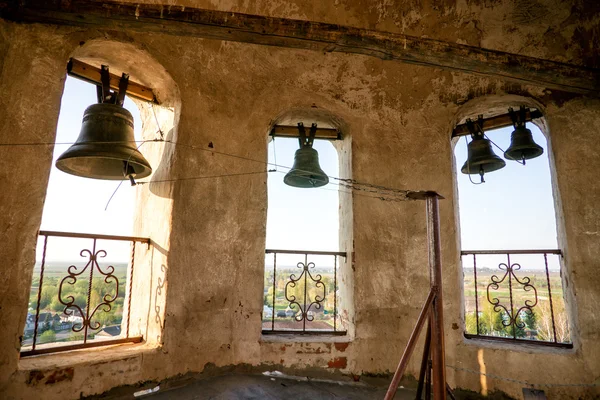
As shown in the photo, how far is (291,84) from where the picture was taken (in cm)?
386

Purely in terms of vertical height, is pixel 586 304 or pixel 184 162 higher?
pixel 184 162

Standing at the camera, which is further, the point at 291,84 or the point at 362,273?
the point at 291,84

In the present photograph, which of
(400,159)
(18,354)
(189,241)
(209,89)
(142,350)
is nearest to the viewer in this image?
(18,354)

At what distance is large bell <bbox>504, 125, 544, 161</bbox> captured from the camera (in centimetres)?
370

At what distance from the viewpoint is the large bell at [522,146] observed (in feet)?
12.1

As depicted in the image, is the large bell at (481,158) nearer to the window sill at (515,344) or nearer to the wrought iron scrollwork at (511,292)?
the wrought iron scrollwork at (511,292)

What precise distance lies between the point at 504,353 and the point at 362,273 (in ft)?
4.96

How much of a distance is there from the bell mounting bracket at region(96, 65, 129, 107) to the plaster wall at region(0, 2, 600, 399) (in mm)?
265

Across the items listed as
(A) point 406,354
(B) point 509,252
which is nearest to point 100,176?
(A) point 406,354

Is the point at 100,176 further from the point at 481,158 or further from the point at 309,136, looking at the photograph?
the point at 481,158

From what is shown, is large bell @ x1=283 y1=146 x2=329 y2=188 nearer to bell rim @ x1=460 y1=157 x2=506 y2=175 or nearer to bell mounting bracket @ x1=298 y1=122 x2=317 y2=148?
bell mounting bracket @ x1=298 y1=122 x2=317 y2=148

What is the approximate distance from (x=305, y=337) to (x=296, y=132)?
2390 millimetres

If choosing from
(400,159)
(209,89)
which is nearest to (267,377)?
(400,159)

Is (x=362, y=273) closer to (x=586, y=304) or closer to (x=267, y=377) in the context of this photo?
(x=267, y=377)
